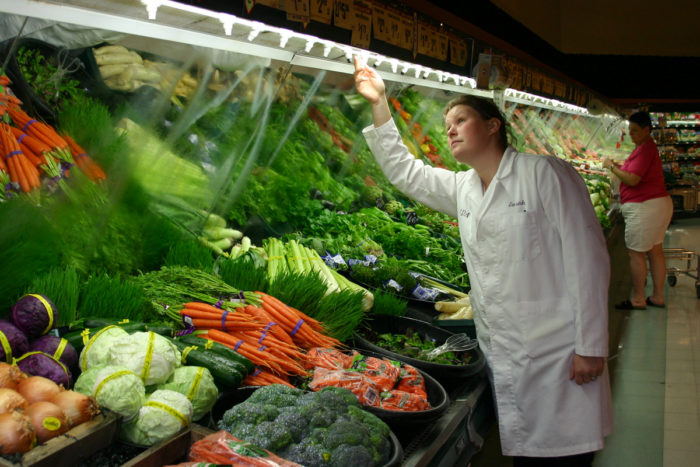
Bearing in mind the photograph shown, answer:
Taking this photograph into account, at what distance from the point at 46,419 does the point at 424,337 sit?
1909mm

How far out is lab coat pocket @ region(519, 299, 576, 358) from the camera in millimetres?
2381

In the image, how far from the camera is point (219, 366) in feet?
6.73

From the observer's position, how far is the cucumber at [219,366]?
205cm

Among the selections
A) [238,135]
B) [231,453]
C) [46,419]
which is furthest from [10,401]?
[238,135]

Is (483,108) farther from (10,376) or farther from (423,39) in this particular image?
(10,376)

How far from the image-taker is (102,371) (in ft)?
5.57

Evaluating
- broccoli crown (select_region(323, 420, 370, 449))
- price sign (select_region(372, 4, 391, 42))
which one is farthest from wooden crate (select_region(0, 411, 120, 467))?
price sign (select_region(372, 4, 391, 42))

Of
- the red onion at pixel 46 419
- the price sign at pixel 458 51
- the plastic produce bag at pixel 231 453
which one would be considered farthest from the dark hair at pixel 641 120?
the red onion at pixel 46 419

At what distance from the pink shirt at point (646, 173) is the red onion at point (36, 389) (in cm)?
712

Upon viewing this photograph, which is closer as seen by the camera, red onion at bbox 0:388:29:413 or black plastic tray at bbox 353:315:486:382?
red onion at bbox 0:388:29:413

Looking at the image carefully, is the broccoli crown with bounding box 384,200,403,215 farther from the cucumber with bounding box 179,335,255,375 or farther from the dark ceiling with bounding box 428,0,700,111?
the cucumber with bounding box 179,335,255,375

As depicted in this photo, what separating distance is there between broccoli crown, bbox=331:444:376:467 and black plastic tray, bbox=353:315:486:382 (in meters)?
0.90

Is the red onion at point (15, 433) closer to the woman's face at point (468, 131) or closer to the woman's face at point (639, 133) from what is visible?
the woman's face at point (468, 131)

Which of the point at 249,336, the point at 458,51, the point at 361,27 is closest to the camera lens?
the point at 249,336
